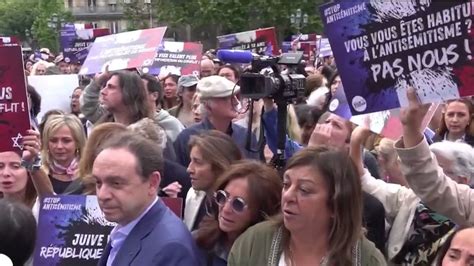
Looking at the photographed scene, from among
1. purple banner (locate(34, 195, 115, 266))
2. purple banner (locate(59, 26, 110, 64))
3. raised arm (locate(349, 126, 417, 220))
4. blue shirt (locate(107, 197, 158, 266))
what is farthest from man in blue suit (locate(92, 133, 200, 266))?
purple banner (locate(59, 26, 110, 64))

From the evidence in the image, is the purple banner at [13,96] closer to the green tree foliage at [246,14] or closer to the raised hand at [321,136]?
the raised hand at [321,136]

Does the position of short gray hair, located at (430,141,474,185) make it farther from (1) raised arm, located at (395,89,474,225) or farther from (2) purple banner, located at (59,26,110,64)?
(2) purple banner, located at (59,26,110,64)

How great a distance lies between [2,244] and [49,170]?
240cm

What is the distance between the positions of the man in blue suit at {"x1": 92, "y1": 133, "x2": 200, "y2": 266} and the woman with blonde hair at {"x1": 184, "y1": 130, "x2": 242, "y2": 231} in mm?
760

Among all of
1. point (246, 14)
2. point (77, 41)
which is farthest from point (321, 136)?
point (246, 14)

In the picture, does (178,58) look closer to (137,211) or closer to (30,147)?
(30,147)

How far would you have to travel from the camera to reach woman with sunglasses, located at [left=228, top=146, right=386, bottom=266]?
3.40 m

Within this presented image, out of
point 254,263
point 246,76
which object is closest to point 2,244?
point 254,263

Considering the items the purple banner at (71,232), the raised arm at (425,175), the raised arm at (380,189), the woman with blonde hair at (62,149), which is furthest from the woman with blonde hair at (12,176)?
the raised arm at (425,175)

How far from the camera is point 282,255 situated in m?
3.48

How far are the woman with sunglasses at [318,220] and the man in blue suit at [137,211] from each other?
0.93ft

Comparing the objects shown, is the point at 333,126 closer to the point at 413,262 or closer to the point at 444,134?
the point at 413,262

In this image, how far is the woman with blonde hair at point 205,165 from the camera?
4477 mm

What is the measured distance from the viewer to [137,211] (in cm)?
362
